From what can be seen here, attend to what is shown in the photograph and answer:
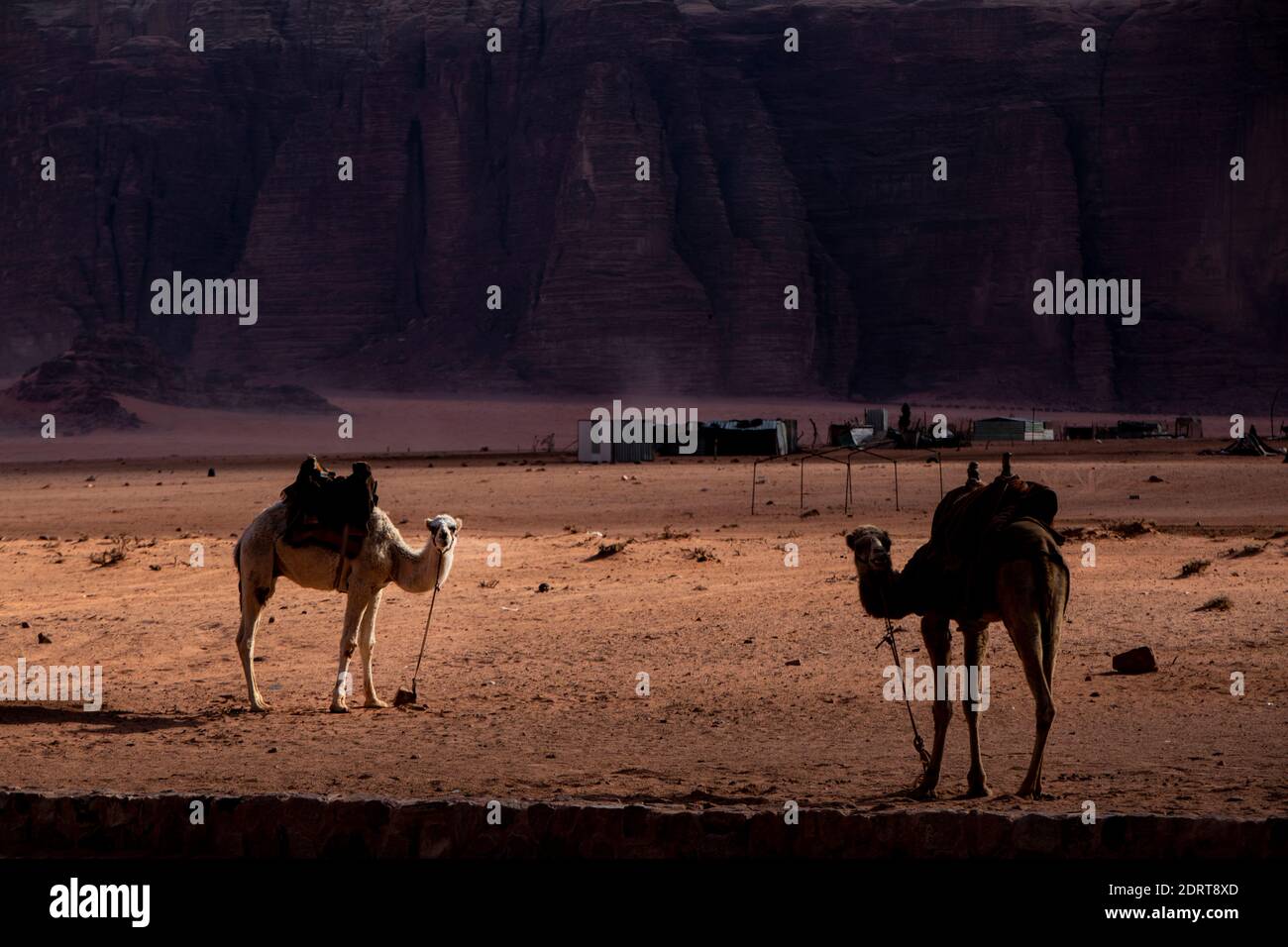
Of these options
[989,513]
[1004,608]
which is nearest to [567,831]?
[1004,608]

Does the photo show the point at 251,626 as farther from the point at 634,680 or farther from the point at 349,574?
the point at 634,680

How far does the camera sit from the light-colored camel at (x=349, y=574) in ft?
41.1

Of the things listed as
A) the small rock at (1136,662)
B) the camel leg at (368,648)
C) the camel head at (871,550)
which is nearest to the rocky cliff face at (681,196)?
the small rock at (1136,662)

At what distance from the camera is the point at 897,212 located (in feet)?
397

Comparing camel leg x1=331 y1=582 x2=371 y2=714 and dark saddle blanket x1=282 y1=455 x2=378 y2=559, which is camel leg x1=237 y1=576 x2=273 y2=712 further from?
camel leg x1=331 y1=582 x2=371 y2=714

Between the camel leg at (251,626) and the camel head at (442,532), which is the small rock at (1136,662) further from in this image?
the camel leg at (251,626)

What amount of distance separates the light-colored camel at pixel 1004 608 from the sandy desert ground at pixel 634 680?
35 cm

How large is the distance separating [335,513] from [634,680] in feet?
10.1

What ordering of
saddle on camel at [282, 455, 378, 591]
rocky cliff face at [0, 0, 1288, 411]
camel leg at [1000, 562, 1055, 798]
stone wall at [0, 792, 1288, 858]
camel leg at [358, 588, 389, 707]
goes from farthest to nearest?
1. rocky cliff face at [0, 0, 1288, 411]
2. camel leg at [358, 588, 389, 707]
3. saddle on camel at [282, 455, 378, 591]
4. camel leg at [1000, 562, 1055, 798]
5. stone wall at [0, 792, 1288, 858]

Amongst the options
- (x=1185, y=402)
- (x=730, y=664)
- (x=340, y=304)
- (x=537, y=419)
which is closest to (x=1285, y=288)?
(x=1185, y=402)

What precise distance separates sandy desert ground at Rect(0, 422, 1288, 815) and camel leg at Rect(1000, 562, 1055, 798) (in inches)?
24.2

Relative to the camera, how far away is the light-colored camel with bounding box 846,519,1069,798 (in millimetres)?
8555

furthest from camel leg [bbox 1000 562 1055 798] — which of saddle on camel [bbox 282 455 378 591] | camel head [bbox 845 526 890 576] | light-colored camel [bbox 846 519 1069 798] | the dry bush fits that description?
the dry bush

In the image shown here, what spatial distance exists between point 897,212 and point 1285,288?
89.2 feet
